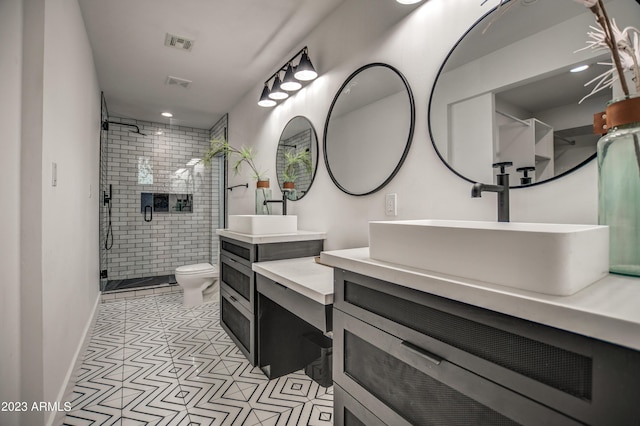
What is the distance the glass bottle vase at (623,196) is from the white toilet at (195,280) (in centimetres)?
354

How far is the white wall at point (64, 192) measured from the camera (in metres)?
1.43

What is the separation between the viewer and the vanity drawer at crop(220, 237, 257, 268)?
2.14m

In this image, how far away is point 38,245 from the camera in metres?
1.33

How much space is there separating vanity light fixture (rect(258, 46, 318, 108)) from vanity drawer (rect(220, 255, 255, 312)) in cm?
156

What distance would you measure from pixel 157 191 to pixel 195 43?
314 centimetres

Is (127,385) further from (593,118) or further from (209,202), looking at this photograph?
(209,202)

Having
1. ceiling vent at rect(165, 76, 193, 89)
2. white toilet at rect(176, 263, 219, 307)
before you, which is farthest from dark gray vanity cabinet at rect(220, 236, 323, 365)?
ceiling vent at rect(165, 76, 193, 89)

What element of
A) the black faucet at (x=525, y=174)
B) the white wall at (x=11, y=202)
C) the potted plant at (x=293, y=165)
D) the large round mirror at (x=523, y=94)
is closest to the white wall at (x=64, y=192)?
the white wall at (x=11, y=202)

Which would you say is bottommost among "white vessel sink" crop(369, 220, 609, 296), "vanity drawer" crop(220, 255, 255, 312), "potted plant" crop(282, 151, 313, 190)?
"vanity drawer" crop(220, 255, 255, 312)

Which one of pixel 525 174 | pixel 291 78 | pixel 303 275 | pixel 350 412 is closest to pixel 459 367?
pixel 350 412

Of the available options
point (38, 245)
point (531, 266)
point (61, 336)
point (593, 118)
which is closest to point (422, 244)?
point (531, 266)

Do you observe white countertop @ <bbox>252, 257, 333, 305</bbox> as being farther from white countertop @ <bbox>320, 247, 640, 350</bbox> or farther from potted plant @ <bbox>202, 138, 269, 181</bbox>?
potted plant @ <bbox>202, 138, 269, 181</bbox>

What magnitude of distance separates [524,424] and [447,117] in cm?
126

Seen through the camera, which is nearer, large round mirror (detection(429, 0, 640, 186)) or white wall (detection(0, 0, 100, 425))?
large round mirror (detection(429, 0, 640, 186))
